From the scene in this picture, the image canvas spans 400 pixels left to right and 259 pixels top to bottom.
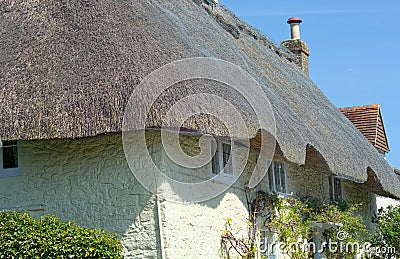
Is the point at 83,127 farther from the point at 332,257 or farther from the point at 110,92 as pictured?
the point at 332,257

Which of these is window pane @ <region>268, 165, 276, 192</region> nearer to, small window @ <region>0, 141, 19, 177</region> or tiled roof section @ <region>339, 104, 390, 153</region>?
small window @ <region>0, 141, 19, 177</region>

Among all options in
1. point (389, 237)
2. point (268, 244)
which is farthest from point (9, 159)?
point (389, 237)

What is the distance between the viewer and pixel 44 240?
11.2 m

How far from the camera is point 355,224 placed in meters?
19.8

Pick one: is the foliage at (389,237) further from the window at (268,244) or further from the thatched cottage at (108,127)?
the thatched cottage at (108,127)

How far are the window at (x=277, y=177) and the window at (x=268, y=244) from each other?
39.8 inches

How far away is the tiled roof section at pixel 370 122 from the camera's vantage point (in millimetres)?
29406

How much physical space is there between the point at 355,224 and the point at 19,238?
1092 cm

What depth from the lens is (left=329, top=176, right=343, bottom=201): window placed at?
21219 millimetres

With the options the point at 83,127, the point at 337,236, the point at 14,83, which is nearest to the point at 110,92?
the point at 83,127

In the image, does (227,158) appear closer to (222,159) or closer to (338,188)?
(222,159)

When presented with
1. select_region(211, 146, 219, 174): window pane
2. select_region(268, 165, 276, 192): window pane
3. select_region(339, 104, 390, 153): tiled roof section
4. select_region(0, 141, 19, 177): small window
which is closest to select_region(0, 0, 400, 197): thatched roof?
select_region(268, 165, 276, 192): window pane

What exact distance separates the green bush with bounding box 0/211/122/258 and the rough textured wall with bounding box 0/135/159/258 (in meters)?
1.12

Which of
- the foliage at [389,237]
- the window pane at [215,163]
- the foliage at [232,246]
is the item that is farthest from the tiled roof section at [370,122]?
the window pane at [215,163]
